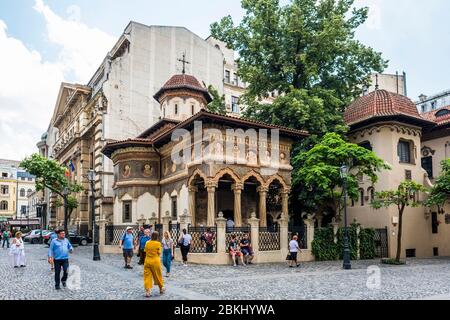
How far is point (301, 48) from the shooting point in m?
28.9

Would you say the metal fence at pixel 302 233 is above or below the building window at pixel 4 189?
below

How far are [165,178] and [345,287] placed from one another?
18.1 meters

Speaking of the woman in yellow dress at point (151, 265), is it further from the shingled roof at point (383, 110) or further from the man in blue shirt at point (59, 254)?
the shingled roof at point (383, 110)

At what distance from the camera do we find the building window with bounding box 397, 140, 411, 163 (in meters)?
28.1

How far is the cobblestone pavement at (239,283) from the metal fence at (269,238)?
2.06 m

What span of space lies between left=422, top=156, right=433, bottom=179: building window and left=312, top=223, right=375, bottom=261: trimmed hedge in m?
8.99

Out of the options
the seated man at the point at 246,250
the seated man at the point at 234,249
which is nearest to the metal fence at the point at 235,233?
the seated man at the point at 234,249

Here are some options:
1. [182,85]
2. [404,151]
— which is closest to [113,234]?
[182,85]

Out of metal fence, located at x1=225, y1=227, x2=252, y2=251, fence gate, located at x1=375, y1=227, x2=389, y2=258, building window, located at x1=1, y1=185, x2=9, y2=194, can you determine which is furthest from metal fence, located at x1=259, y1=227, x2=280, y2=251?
building window, located at x1=1, y1=185, x2=9, y2=194

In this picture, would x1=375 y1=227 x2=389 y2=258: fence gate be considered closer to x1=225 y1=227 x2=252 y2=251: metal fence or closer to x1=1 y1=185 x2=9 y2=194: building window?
x1=225 y1=227 x2=252 y2=251: metal fence

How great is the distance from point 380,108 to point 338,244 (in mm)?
9904

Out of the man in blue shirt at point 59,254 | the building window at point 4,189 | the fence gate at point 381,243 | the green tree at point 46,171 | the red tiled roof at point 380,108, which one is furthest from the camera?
the building window at point 4,189

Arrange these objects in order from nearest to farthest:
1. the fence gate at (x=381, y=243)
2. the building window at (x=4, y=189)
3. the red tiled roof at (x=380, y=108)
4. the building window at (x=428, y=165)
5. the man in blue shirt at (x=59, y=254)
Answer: the man in blue shirt at (x=59, y=254) → the fence gate at (x=381, y=243) → the red tiled roof at (x=380, y=108) → the building window at (x=428, y=165) → the building window at (x=4, y=189)

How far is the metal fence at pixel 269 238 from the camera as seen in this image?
21.6 meters
